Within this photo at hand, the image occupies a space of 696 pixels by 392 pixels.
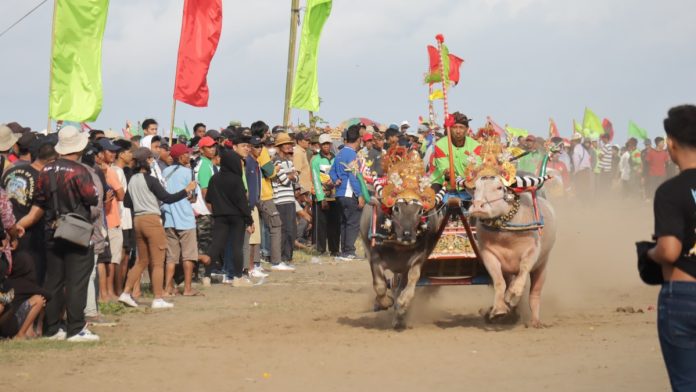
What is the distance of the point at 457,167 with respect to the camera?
541 inches

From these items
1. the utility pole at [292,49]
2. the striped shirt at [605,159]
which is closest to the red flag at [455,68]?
the utility pole at [292,49]

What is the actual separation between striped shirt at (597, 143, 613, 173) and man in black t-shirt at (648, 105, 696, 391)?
29.8 meters

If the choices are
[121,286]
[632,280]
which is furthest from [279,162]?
[632,280]

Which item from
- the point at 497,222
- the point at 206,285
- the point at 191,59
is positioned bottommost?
the point at 206,285

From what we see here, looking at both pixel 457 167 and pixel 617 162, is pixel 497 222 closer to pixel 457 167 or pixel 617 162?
pixel 457 167

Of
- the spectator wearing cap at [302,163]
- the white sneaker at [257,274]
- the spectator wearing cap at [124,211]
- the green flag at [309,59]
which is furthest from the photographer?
the green flag at [309,59]

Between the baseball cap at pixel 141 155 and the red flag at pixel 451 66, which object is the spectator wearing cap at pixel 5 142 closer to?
the baseball cap at pixel 141 155

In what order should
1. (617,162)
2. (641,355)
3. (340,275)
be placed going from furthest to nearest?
(617,162) < (340,275) < (641,355)

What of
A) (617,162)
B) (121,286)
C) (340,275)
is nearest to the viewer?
(121,286)

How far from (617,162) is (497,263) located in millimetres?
26170

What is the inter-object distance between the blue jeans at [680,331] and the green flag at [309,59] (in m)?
19.0

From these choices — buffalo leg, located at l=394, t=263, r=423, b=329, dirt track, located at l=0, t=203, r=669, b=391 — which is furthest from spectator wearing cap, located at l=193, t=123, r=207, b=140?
buffalo leg, located at l=394, t=263, r=423, b=329

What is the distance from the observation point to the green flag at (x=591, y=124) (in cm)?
3912

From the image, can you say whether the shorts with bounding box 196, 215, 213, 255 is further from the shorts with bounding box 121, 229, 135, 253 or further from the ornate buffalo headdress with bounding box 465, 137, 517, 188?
the ornate buffalo headdress with bounding box 465, 137, 517, 188
